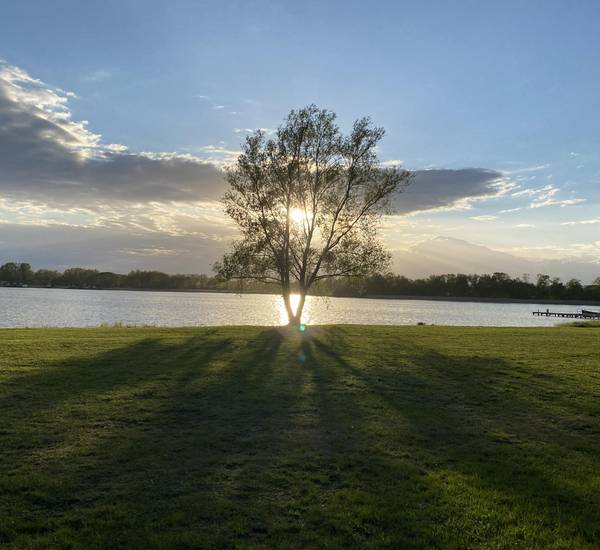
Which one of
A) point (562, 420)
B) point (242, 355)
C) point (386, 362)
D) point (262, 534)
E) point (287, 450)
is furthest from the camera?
point (242, 355)

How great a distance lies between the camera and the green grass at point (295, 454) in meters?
6.15

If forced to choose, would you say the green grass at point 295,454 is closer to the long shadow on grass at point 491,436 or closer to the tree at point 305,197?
the long shadow on grass at point 491,436

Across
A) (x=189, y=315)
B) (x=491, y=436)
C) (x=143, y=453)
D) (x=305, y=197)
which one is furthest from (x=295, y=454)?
(x=189, y=315)

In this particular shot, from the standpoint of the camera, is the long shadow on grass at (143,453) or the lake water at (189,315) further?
the lake water at (189,315)

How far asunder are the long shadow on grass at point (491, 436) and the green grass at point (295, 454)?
0.03 meters

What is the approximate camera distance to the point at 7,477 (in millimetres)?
7324

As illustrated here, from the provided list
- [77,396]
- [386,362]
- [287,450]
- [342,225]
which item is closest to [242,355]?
[386,362]

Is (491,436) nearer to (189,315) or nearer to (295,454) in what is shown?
(295,454)

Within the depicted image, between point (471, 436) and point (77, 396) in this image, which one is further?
point (77, 396)

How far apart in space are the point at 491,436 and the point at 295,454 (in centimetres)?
417

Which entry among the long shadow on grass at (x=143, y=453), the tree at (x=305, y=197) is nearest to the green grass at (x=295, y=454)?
the long shadow on grass at (x=143, y=453)

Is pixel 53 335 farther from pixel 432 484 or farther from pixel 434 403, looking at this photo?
pixel 432 484

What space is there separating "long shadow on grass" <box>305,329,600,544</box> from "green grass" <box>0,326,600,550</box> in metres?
0.03

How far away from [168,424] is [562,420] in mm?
8695
